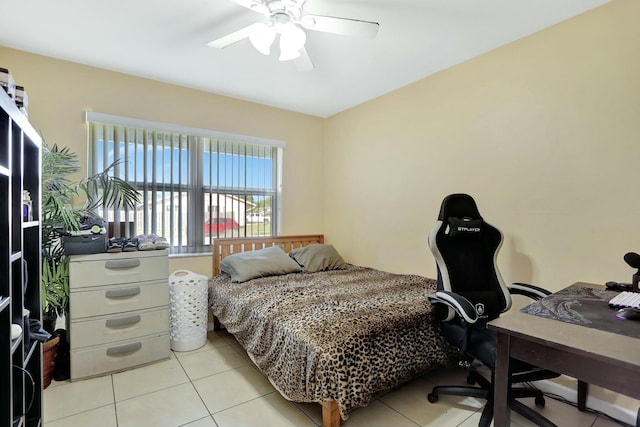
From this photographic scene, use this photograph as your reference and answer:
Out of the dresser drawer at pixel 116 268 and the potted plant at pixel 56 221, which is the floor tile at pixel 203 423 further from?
the potted plant at pixel 56 221

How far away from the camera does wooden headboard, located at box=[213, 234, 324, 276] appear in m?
3.31

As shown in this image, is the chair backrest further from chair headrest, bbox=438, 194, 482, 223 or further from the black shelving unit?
the black shelving unit

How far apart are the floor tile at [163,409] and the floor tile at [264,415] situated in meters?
0.15

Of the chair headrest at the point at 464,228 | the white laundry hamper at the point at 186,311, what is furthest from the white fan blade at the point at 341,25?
the white laundry hamper at the point at 186,311

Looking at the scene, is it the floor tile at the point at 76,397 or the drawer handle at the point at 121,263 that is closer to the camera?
the floor tile at the point at 76,397

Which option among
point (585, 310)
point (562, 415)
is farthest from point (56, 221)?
point (562, 415)

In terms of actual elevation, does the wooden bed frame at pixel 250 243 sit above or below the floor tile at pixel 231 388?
above

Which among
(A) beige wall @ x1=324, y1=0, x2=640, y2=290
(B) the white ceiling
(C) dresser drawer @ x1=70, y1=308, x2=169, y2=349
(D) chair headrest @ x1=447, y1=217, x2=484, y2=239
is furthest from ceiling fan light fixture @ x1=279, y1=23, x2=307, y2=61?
(C) dresser drawer @ x1=70, y1=308, x2=169, y2=349

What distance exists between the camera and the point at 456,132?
2.70 metres

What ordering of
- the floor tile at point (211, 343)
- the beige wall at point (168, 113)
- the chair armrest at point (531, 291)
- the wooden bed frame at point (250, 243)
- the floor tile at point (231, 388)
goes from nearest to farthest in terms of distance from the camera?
the chair armrest at point (531, 291), the floor tile at point (231, 388), the beige wall at point (168, 113), the floor tile at point (211, 343), the wooden bed frame at point (250, 243)

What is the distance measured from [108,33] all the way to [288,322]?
2.33 m

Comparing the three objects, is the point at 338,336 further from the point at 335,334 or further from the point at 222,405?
the point at 222,405

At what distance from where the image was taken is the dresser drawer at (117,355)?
223 cm

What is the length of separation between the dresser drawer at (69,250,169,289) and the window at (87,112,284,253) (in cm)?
54
